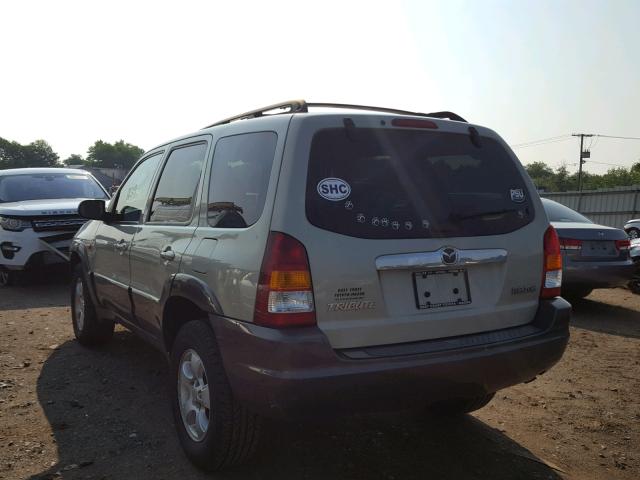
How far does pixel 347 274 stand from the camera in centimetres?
254

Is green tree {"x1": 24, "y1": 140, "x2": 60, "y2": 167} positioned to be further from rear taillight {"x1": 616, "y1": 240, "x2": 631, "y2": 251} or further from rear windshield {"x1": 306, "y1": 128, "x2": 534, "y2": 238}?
rear windshield {"x1": 306, "y1": 128, "x2": 534, "y2": 238}

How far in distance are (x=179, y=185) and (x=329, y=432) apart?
6.11 ft

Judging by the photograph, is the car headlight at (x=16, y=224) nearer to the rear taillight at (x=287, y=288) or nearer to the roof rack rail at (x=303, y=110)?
the roof rack rail at (x=303, y=110)

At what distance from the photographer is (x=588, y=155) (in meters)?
66.5

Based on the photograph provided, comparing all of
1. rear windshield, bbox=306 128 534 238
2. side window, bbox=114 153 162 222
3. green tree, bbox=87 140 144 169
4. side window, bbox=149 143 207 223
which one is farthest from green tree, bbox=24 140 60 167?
rear windshield, bbox=306 128 534 238

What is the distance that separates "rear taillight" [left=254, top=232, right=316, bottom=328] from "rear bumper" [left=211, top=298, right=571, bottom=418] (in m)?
0.05

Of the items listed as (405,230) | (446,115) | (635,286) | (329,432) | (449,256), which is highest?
(446,115)

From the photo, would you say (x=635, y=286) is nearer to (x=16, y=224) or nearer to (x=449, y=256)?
(x=449, y=256)

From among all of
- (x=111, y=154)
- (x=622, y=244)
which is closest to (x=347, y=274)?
(x=622, y=244)

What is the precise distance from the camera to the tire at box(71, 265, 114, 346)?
5.18 meters

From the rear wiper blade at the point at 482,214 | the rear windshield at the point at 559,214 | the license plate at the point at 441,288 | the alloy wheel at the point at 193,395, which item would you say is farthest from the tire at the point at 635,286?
the alloy wheel at the point at 193,395

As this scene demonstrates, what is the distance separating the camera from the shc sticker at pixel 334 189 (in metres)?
2.60

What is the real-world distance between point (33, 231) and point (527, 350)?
7.70 meters

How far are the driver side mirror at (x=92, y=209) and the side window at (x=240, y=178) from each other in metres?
1.88
